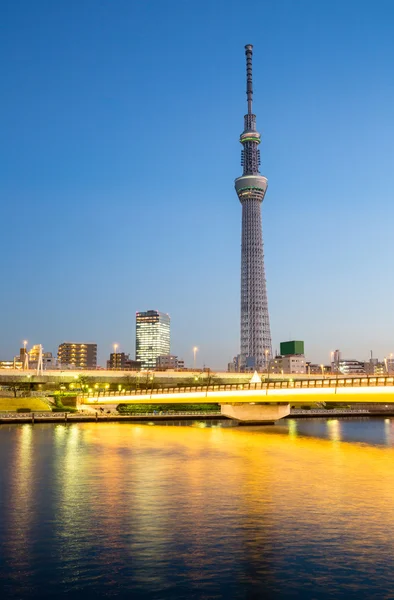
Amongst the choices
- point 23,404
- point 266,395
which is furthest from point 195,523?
point 23,404

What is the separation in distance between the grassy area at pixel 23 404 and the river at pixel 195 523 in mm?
50115

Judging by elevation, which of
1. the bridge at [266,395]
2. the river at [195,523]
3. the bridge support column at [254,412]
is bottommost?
the river at [195,523]

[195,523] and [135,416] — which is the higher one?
[135,416]

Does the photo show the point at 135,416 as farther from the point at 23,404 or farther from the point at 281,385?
the point at 281,385

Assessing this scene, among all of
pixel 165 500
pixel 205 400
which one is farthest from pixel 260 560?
pixel 205 400

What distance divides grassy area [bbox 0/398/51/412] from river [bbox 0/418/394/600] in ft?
164

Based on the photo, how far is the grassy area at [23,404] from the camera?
116438 millimetres

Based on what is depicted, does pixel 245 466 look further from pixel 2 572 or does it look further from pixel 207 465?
pixel 2 572

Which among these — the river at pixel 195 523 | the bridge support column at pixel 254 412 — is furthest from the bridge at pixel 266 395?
the river at pixel 195 523

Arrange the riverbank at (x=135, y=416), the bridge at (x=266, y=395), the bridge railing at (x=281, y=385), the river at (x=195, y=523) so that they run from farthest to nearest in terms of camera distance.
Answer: the riverbank at (x=135, y=416)
the bridge railing at (x=281, y=385)
the bridge at (x=266, y=395)
the river at (x=195, y=523)

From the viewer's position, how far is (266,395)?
91438 millimetres

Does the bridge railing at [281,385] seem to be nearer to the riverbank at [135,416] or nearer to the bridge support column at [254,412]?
the riverbank at [135,416]

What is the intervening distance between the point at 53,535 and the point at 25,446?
39.6 metres

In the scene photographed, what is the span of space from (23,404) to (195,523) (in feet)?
295
